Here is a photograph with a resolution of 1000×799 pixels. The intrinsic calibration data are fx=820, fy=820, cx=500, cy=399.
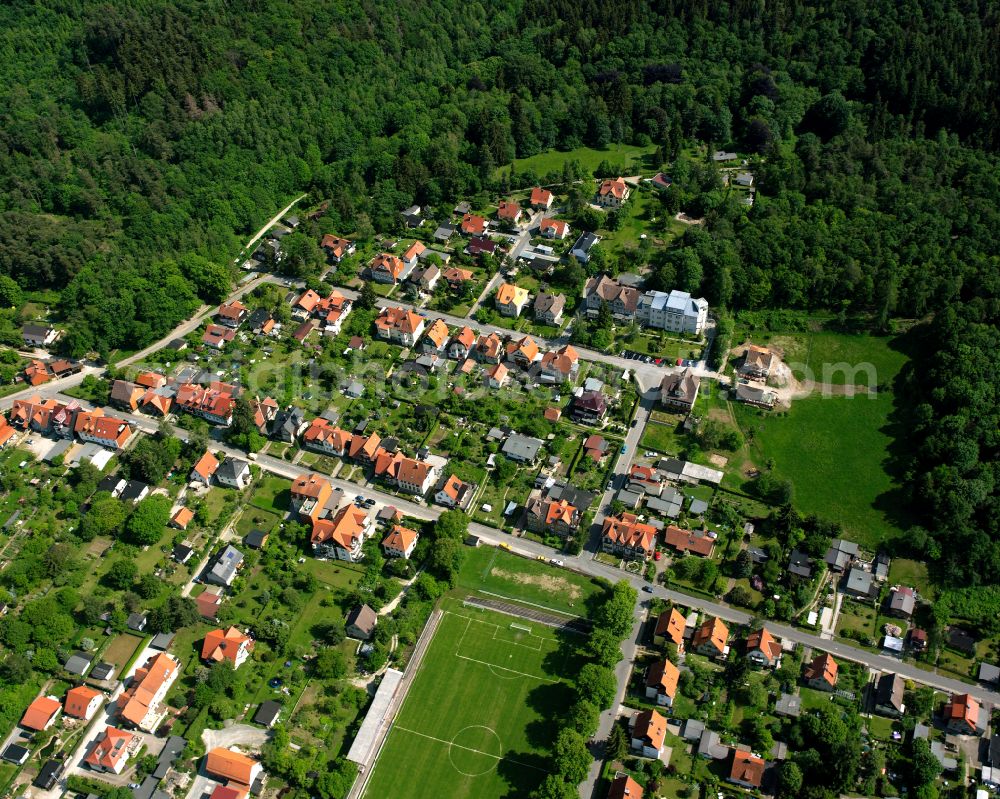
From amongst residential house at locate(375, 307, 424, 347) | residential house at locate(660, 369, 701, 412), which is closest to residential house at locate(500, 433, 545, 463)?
residential house at locate(660, 369, 701, 412)

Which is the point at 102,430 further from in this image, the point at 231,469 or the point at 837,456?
the point at 837,456

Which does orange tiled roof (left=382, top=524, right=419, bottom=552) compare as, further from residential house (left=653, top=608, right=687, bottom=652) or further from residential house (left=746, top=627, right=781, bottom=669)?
residential house (left=746, top=627, right=781, bottom=669)

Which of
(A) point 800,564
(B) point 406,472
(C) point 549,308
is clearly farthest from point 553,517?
(C) point 549,308

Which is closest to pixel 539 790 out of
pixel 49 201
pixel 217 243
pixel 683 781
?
pixel 683 781

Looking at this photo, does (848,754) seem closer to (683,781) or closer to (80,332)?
(683,781)

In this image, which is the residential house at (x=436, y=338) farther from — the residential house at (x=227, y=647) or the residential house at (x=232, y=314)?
the residential house at (x=227, y=647)

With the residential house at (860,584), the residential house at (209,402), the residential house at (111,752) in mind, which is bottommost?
the residential house at (111,752)

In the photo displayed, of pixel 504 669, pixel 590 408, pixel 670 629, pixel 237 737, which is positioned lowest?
pixel 237 737

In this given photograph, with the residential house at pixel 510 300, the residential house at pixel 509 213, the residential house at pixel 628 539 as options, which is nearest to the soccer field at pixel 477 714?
the residential house at pixel 628 539
